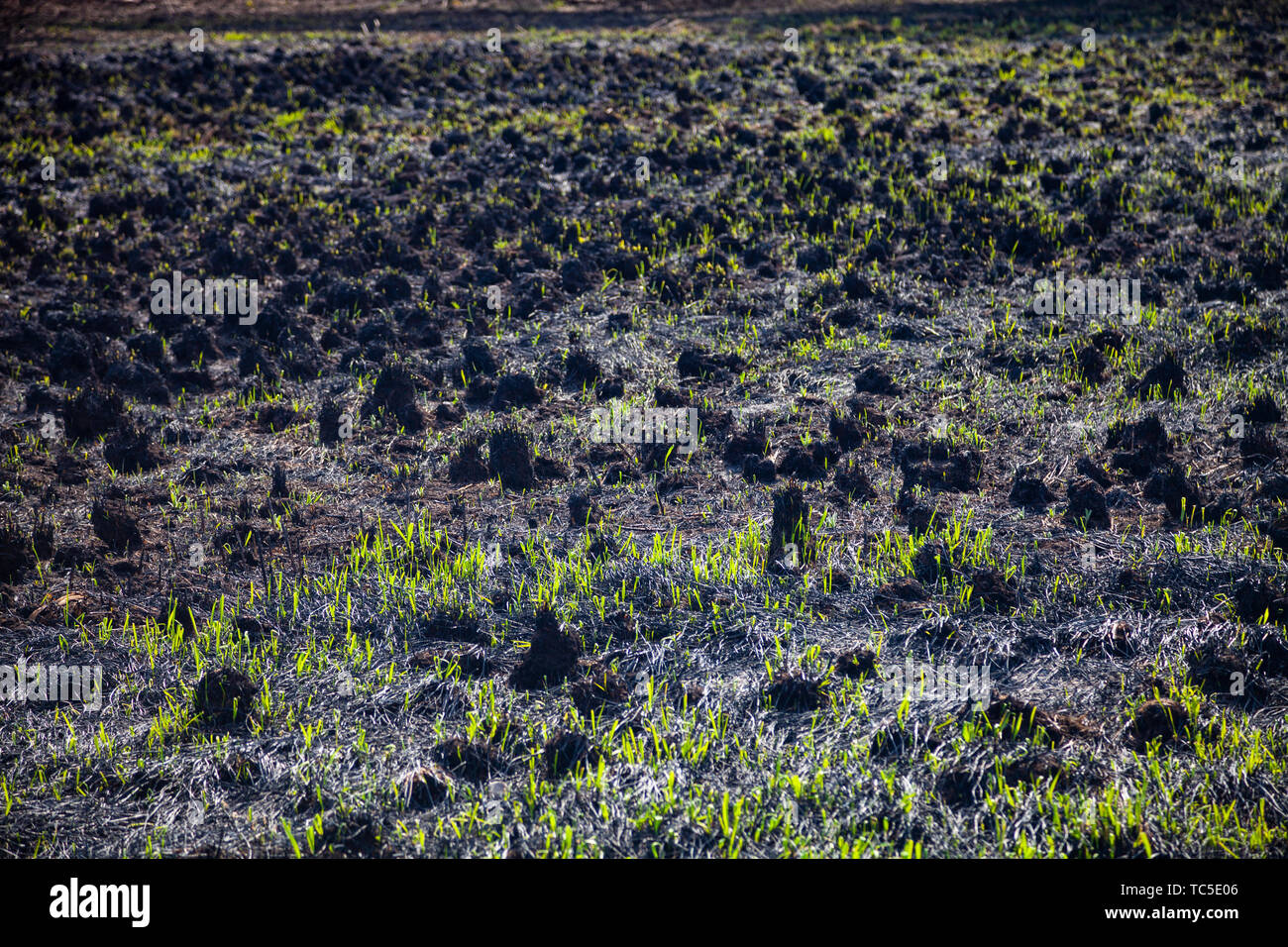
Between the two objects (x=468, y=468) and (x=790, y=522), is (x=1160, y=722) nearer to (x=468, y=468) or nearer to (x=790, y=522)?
(x=790, y=522)

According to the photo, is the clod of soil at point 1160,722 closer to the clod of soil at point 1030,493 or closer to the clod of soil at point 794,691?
the clod of soil at point 794,691

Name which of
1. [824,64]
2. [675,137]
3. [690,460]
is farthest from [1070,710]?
[824,64]

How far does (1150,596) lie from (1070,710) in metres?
0.94

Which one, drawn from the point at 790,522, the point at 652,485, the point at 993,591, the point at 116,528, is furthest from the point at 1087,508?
the point at 116,528

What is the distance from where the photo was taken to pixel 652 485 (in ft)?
19.8

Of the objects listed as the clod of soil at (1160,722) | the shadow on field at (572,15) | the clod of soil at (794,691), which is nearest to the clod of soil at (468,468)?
the clod of soil at (794,691)

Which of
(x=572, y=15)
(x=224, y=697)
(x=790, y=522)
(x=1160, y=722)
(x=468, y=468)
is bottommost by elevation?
(x=224, y=697)

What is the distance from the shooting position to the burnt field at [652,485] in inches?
155

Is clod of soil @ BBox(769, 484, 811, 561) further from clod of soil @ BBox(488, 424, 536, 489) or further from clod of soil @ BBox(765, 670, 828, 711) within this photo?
clod of soil @ BBox(488, 424, 536, 489)

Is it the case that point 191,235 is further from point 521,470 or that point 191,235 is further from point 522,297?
point 521,470

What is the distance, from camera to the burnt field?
3.95 metres

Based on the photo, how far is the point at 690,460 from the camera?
631cm

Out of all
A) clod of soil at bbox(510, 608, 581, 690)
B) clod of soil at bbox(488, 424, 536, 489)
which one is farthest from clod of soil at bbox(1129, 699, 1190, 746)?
clod of soil at bbox(488, 424, 536, 489)
